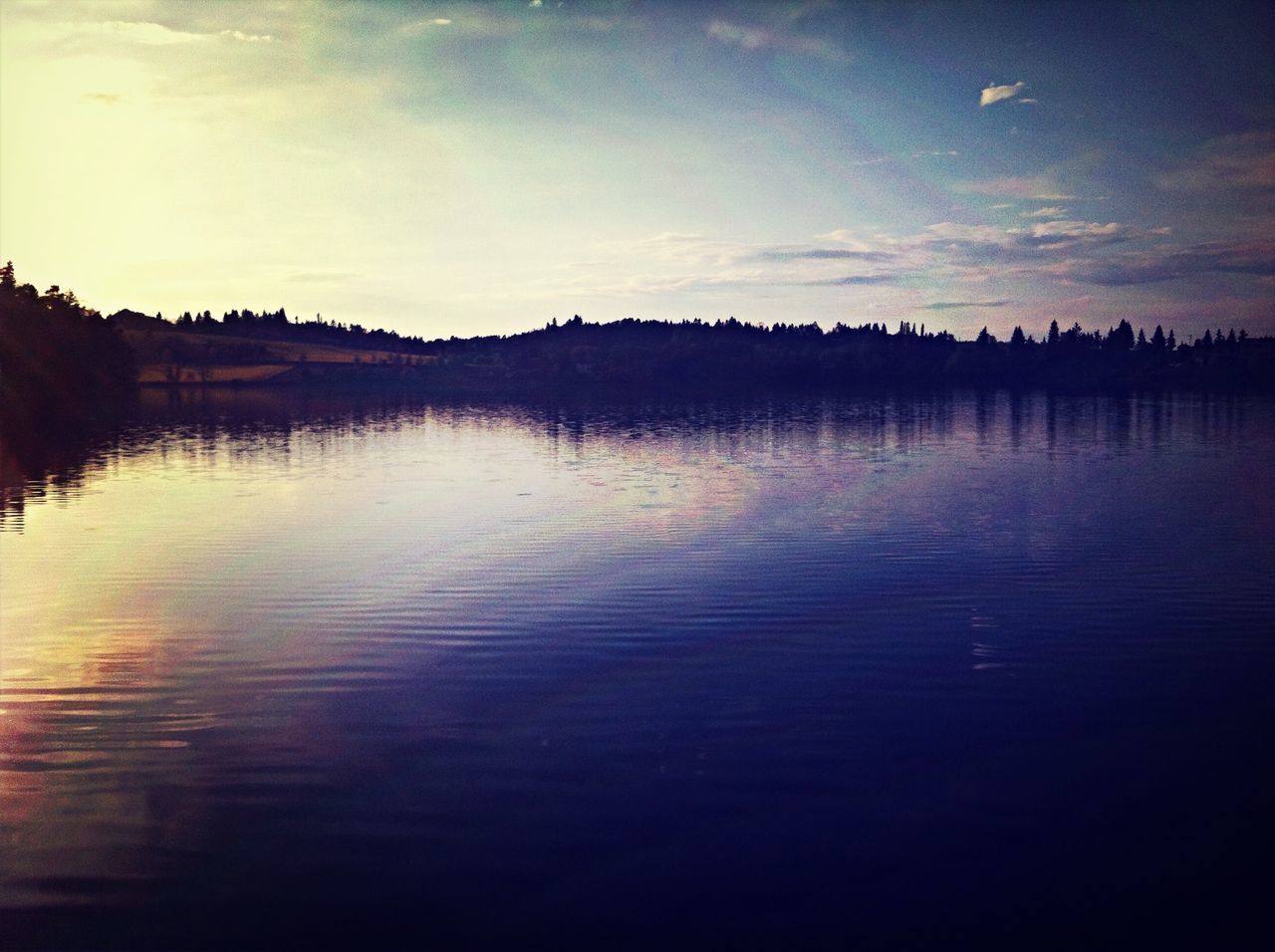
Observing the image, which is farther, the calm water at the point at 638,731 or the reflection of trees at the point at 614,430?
the reflection of trees at the point at 614,430

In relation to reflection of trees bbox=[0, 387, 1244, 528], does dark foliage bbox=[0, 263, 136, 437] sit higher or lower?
higher

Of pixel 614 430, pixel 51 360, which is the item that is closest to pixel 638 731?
pixel 614 430

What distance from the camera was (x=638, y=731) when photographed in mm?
16922

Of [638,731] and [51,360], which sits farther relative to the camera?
[51,360]

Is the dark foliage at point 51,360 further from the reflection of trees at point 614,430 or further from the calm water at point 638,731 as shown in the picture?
the calm water at point 638,731

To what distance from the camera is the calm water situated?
1175 cm

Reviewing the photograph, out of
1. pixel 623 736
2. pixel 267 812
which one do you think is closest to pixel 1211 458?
pixel 623 736

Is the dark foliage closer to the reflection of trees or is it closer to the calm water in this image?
the reflection of trees

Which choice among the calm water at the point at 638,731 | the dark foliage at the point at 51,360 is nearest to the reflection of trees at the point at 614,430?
the dark foliage at the point at 51,360

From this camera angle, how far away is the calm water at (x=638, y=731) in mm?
11750

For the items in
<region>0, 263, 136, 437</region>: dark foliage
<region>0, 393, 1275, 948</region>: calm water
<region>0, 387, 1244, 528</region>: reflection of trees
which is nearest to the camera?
<region>0, 393, 1275, 948</region>: calm water

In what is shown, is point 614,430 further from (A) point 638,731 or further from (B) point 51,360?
(A) point 638,731

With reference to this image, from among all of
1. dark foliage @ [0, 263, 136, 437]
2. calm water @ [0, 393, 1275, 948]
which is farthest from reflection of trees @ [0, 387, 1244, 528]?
calm water @ [0, 393, 1275, 948]

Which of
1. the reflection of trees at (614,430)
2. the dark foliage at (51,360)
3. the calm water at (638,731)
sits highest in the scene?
the dark foliage at (51,360)
